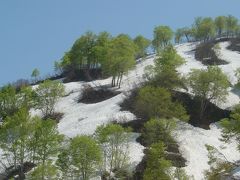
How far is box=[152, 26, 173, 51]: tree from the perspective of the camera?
480ft

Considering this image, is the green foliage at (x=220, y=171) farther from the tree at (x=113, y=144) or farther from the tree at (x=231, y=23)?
the tree at (x=231, y=23)

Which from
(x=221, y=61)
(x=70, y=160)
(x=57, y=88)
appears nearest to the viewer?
(x=70, y=160)

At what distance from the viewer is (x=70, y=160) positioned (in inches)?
2346

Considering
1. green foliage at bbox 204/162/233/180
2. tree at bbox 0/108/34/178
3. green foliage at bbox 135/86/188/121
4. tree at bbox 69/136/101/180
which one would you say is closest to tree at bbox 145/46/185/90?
green foliage at bbox 135/86/188/121

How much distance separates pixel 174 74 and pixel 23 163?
32541 millimetres

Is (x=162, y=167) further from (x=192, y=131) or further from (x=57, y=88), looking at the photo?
(x=57, y=88)

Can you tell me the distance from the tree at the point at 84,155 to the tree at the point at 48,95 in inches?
1256

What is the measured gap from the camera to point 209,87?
8462 cm

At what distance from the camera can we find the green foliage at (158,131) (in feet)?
220

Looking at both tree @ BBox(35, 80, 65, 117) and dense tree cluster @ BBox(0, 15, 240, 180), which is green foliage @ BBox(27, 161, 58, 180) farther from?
tree @ BBox(35, 80, 65, 117)

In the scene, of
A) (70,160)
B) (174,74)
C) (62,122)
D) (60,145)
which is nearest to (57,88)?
(62,122)

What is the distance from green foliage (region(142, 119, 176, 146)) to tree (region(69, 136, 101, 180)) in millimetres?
10805

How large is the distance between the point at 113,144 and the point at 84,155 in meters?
7.49

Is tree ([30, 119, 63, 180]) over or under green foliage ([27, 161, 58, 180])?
over
